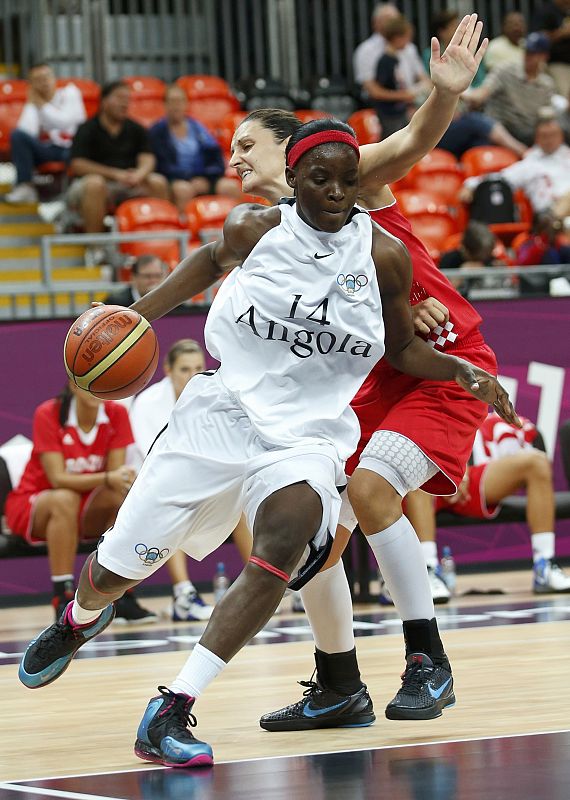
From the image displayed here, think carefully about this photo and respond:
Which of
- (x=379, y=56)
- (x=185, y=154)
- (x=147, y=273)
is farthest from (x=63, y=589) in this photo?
(x=379, y=56)

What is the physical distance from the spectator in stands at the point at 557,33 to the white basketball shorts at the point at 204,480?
11903mm

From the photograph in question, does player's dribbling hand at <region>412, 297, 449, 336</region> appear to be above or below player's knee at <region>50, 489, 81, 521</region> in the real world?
above

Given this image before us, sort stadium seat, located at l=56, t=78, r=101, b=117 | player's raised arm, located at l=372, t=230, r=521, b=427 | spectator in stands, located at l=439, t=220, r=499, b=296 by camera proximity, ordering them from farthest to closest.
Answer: stadium seat, located at l=56, t=78, r=101, b=117 < spectator in stands, located at l=439, t=220, r=499, b=296 < player's raised arm, located at l=372, t=230, r=521, b=427

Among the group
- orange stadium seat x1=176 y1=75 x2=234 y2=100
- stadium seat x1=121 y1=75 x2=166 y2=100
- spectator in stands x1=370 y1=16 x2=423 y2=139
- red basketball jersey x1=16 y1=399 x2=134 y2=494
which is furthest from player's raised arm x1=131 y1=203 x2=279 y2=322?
orange stadium seat x1=176 y1=75 x2=234 y2=100

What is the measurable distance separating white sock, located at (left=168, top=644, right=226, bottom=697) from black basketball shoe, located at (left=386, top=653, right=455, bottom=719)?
0.73 meters

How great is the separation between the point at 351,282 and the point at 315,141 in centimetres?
39

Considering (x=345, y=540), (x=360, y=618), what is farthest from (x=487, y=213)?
(x=345, y=540)

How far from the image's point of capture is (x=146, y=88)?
573 inches

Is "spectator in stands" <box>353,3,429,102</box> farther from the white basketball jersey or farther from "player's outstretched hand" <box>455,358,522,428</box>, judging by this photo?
the white basketball jersey

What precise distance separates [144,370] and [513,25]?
11833 millimetres

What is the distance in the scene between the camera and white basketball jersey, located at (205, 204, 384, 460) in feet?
13.1

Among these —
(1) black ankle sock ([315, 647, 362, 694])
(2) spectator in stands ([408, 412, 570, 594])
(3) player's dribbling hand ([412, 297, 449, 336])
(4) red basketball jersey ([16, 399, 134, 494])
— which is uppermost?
(3) player's dribbling hand ([412, 297, 449, 336])

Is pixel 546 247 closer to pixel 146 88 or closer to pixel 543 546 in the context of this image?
pixel 543 546

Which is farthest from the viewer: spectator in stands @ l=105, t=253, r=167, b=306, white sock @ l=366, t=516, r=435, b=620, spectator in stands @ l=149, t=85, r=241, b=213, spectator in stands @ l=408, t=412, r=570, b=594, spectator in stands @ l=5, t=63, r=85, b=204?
spectator in stands @ l=149, t=85, r=241, b=213
